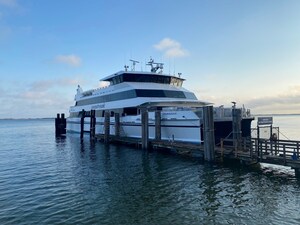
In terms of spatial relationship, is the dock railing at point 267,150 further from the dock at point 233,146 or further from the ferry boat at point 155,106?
the ferry boat at point 155,106

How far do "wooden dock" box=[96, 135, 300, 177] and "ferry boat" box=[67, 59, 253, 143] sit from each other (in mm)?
953

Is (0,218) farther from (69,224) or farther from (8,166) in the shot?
(8,166)

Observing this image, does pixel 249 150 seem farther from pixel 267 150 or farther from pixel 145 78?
pixel 145 78

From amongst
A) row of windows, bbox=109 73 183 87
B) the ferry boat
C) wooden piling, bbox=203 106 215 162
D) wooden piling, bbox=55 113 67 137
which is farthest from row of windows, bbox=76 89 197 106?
wooden piling, bbox=55 113 67 137

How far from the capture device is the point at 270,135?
618 inches

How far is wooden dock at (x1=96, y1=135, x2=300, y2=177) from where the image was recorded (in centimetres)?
1154

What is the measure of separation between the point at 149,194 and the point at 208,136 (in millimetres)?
5940

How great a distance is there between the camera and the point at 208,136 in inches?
564

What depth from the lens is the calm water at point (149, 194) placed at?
759 centimetres

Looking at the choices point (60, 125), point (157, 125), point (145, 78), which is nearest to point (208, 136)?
point (157, 125)

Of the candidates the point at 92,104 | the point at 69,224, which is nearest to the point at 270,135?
the point at 69,224

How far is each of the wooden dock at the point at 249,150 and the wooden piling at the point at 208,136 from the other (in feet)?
1.57

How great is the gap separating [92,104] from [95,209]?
81.4 feet

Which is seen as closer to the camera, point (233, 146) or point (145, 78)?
point (233, 146)
